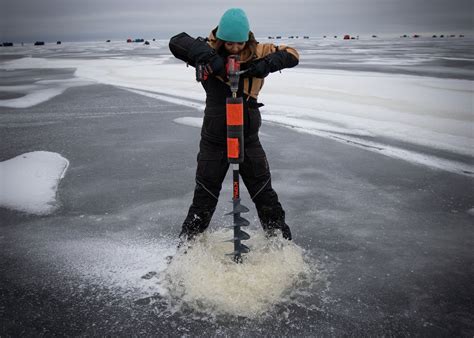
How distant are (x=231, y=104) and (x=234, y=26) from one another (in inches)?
19.7

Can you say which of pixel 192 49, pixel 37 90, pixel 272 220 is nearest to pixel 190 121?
pixel 272 220

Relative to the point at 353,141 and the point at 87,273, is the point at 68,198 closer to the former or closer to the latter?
the point at 87,273

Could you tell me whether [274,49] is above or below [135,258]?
above

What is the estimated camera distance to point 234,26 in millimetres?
2650

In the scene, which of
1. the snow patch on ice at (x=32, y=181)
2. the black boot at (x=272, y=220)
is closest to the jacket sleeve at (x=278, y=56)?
the black boot at (x=272, y=220)

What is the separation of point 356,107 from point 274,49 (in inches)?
293

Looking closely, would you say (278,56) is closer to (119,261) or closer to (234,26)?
(234,26)

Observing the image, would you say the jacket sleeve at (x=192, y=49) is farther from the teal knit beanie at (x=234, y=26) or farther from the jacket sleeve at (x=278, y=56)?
the jacket sleeve at (x=278, y=56)

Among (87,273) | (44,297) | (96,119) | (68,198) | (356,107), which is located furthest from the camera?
(356,107)

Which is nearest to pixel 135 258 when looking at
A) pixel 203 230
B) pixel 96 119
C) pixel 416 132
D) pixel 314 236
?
pixel 203 230

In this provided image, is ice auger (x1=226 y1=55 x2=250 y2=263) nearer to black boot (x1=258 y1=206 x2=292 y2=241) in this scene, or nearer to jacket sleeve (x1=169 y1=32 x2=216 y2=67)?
jacket sleeve (x1=169 y1=32 x2=216 y2=67)

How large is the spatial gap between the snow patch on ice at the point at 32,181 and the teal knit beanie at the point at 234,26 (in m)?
2.93

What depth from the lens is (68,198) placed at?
4785 millimetres

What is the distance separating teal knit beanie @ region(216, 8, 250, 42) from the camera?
2643 millimetres
